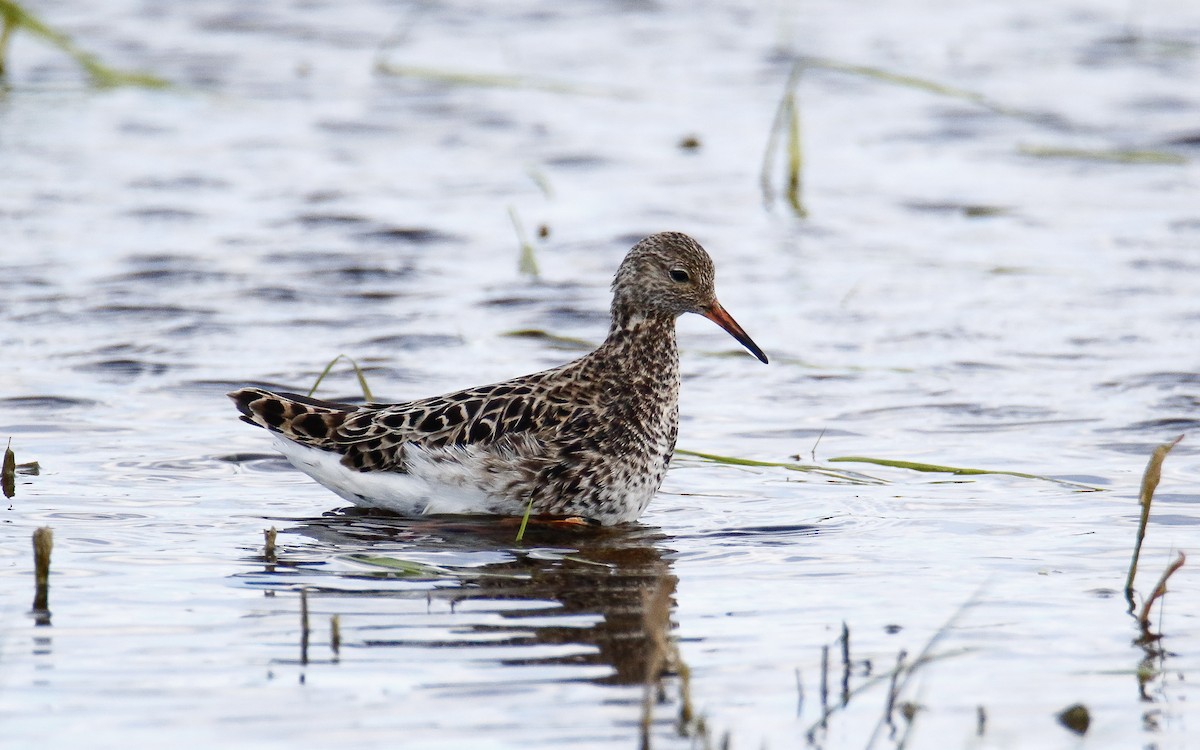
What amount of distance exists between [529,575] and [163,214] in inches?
346

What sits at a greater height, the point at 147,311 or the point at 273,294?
the point at 273,294

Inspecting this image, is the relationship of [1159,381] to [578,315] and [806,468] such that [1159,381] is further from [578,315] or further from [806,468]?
[578,315]

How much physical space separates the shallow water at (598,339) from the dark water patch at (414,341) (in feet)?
0.14

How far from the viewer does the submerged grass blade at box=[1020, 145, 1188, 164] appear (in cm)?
1709

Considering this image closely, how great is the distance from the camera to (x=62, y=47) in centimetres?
1609

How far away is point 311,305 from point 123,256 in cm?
195

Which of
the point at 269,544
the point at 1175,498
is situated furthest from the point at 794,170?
the point at 269,544

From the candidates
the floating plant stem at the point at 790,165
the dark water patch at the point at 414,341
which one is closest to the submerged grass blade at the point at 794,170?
the floating plant stem at the point at 790,165

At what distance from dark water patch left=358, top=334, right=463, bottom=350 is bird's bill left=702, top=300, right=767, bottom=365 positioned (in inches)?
127

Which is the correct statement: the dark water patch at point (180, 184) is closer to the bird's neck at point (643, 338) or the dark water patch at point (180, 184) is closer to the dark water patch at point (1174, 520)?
the bird's neck at point (643, 338)

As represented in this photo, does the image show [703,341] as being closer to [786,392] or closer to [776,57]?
A: [786,392]

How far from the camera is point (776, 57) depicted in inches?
848

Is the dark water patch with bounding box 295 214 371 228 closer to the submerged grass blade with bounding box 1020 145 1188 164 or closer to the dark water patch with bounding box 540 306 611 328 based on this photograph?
the dark water patch with bounding box 540 306 611 328

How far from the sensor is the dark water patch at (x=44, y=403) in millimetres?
10883
